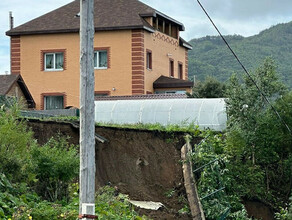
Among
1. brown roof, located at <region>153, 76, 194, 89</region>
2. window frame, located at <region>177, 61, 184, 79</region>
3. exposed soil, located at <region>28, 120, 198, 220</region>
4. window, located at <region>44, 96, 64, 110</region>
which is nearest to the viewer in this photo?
exposed soil, located at <region>28, 120, 198, 220</region>

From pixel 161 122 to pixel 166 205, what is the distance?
7571 mm

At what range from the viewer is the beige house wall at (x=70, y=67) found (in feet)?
143

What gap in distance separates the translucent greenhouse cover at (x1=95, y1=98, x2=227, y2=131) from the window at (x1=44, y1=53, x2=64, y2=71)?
475 inches

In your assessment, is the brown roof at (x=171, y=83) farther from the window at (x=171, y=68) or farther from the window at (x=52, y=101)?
the window at (x=52, y=101)

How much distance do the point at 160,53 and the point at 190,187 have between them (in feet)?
79.4

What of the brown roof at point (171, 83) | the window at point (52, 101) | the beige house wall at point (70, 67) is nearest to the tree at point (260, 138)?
the beige house wall at point (70, 67)

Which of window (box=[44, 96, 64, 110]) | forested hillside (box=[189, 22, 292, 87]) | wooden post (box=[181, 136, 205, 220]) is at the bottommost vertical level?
wooden post (box=[181, 136, 205, 220])

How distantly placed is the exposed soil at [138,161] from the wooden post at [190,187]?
98 centimetres

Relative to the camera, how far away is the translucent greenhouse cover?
30.7 meters

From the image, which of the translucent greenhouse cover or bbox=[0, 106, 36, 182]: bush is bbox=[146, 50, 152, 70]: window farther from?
bbox=[0, 106, 36, 182]: bush

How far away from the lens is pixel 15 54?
1812 inches

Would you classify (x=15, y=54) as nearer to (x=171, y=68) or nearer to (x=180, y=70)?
(x=171, y=68)

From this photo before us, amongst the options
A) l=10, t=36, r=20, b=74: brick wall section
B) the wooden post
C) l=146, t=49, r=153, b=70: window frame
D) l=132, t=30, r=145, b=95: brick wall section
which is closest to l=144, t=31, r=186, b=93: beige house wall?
l=146, t=49, r=153, b=70: window frame

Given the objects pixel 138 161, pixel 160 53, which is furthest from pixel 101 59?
pixel 138 161
